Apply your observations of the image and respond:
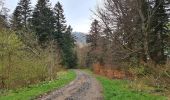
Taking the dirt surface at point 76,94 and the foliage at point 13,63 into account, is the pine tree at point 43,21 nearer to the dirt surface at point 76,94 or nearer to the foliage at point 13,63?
the foliage at point 13,63

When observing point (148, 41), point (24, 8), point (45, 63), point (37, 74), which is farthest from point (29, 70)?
point (24, 8)

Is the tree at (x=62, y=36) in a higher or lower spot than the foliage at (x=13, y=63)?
higher

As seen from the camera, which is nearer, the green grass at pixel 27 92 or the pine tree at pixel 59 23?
the green grass at pixel 27 92

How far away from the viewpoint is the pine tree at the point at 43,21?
79500 mm

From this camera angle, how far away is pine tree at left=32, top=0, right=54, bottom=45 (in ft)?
261

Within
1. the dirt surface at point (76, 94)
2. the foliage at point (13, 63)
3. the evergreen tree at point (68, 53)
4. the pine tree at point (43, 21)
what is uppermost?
the pine tree at point (43, 21)

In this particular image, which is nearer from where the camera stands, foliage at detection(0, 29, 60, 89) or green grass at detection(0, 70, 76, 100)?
green grass at detection(0, 70, 76, 100)

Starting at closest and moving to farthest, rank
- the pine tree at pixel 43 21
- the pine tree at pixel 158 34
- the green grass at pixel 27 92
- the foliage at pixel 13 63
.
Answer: the green grass at pixel 27 92 < the foliage at pixel 13 63 < the pine tree at pixel 158 34 < the pine tree at pixel 43 21

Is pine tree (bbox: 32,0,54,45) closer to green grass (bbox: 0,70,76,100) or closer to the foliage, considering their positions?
the foliage

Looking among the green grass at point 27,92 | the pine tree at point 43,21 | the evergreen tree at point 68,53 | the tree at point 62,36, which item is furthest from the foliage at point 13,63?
the evergreen tree at point 68,53

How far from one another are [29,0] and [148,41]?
167ft

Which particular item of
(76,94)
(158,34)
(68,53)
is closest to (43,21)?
(68,53)

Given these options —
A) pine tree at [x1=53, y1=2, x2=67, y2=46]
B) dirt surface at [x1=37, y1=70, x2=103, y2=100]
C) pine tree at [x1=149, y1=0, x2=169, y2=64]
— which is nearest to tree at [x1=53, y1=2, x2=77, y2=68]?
pine tree at [x1=53, y1=2, x2=67, y2=46]

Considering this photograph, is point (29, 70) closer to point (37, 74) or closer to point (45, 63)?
point (37, 74)
